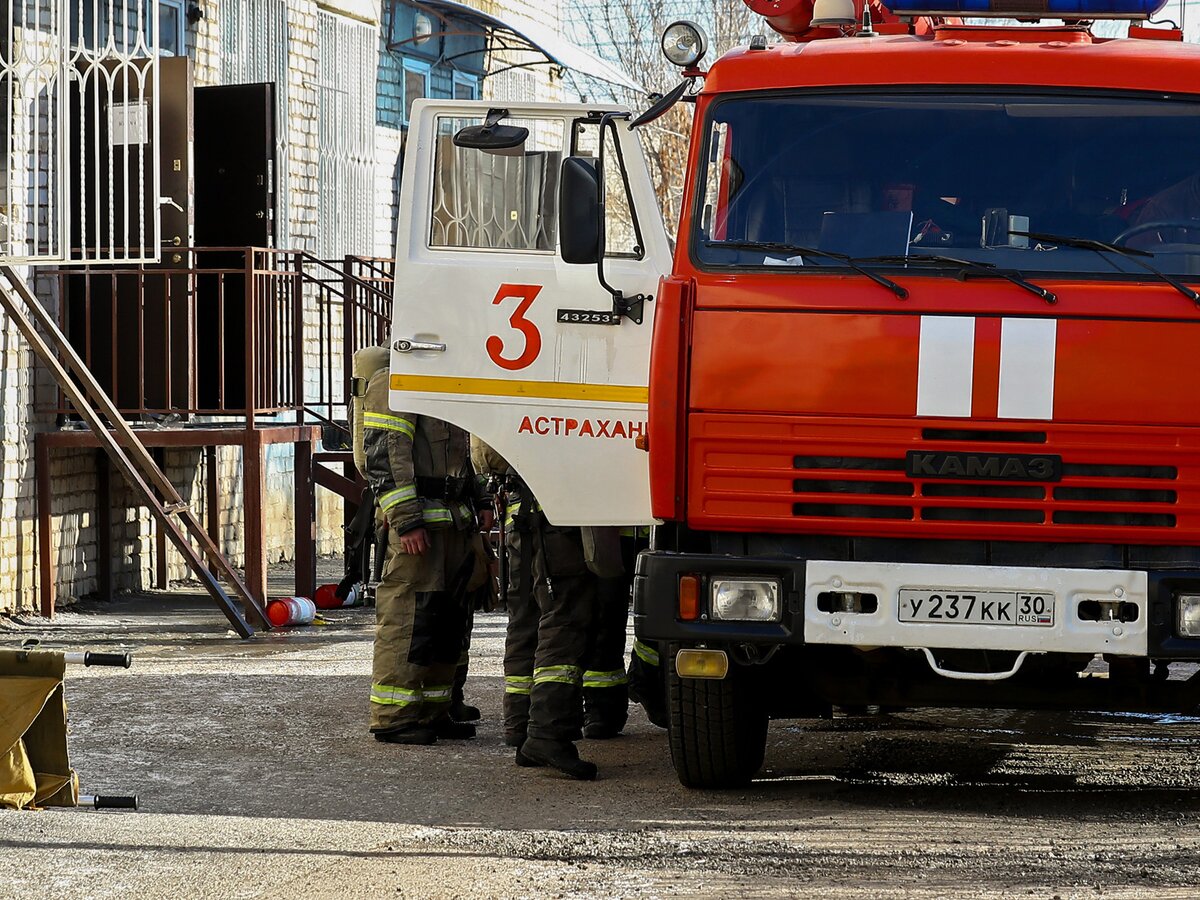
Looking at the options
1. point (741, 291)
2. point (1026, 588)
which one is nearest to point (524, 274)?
point (741, 291)

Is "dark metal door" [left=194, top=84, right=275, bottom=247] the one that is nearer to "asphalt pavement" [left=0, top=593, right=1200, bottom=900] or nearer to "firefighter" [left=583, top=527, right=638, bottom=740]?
"asphalt pavement" [left=0, top=593, right=1200, bottom=900]

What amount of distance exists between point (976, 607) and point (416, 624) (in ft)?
8.35

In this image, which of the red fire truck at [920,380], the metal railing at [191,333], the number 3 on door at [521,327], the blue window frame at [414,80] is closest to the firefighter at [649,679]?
the red fire truck at [920,380]

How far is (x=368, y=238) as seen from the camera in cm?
1614

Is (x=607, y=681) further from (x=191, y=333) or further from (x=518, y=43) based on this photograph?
(x=518, y=43)

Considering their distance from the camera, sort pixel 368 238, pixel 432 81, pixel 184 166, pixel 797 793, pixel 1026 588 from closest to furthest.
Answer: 1. pixel 1026 588
2. pixel 797 793
3. pixel 184 166
4. pixel 368 238
5. pixel 432 81

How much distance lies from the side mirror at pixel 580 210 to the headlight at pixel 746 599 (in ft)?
4.08

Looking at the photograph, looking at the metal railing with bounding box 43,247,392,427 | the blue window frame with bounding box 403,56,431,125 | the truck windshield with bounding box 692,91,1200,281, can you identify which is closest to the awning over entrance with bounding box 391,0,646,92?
the blue window frame with bounding box 403,56,431,125

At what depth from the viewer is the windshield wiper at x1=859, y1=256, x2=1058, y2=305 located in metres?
5.71

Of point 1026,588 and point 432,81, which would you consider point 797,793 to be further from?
point 432,81

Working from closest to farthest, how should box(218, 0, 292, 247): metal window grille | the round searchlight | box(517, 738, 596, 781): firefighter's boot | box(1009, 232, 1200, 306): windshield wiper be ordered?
box(1009, 232, 1200, 306): windshield wiper → the round searchlight → box(517, 738, 596, 781): firefighter's boot → box(218, 0, 292, 247): metal window grille

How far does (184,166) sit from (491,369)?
Result: 5.15 m

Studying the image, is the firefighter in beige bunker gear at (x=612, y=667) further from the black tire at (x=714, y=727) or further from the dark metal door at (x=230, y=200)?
the dark metal door at (x=230, y=200)

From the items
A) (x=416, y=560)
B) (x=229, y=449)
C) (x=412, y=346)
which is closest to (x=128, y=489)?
(x=229, y=449)
